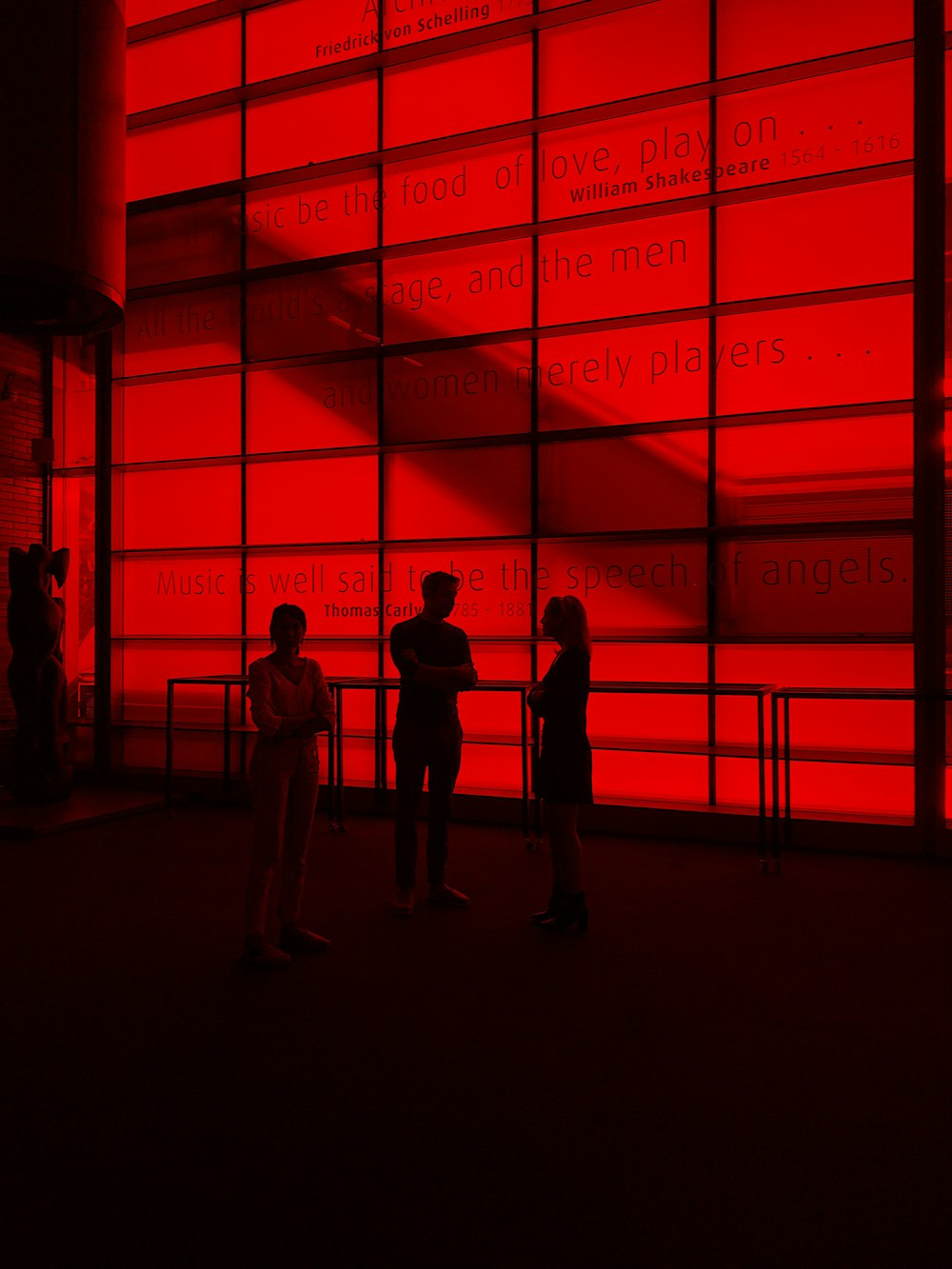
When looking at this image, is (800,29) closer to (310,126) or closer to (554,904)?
(310,126)

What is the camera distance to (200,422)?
7.93 metres

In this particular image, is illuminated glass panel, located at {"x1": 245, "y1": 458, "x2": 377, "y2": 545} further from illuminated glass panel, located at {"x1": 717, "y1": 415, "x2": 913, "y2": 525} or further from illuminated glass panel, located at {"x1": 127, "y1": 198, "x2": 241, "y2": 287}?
illuminated glass panel, located at {"x1": 717, "y1": 415, "x2": 913, "y2": 525}

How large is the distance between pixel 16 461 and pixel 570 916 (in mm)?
6201

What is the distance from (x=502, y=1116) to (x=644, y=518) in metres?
4.43

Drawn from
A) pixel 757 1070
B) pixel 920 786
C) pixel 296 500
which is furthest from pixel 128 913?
pixel 920 786

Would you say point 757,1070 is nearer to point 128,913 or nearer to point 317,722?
point 317,722

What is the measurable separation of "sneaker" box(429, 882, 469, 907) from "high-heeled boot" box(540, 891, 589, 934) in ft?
1.65

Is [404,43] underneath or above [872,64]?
above

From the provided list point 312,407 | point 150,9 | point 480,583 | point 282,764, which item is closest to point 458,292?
point 312,407

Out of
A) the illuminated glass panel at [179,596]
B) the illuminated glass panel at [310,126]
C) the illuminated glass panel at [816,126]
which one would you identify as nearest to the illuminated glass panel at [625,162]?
the illuminated glass panel at [816,126]

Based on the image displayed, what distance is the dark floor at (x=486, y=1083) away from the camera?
2.16 meters

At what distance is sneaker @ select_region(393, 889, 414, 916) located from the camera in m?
4.55

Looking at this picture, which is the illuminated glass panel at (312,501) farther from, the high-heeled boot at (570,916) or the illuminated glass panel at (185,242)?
the high-heeled boot at (570,916)

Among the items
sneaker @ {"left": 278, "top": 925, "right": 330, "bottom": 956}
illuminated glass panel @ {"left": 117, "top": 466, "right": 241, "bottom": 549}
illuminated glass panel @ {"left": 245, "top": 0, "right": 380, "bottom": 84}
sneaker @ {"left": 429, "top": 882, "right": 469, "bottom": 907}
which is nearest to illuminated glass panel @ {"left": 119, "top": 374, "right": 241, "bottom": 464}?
illuminated glass panel @ {"left": 117, "top": 466, "right": 241, "bottom": 549}
